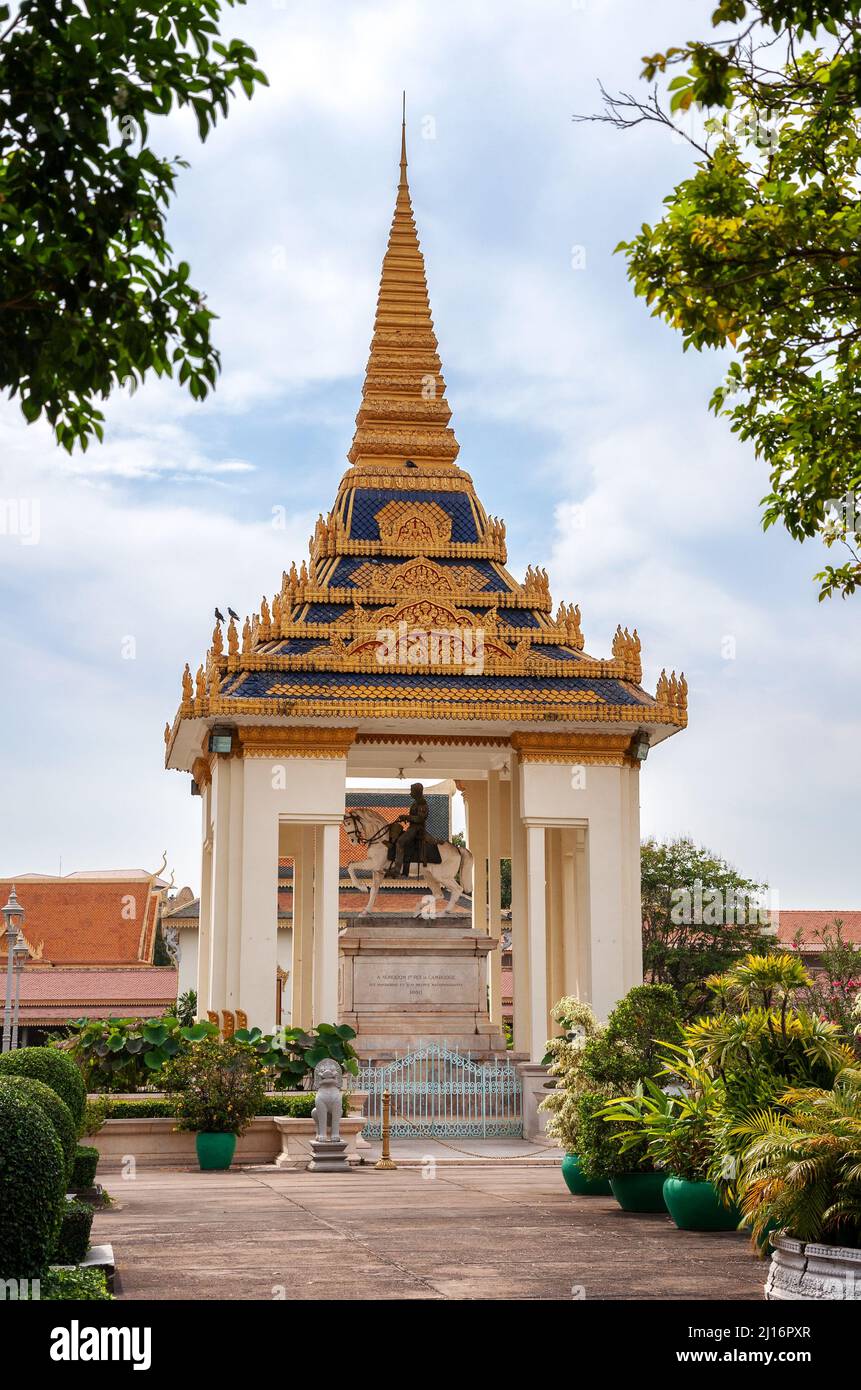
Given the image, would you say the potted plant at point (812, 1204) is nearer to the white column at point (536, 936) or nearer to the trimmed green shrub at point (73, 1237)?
the trimmed green shrub at point (73, 1237)

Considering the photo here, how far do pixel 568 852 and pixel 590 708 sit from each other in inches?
168

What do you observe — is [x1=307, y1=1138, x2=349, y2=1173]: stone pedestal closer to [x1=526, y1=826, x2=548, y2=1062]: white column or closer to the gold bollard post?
the gold bollard post

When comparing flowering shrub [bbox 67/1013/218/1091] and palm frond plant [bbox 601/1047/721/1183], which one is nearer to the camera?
palm frond plant [bbox 601/1047/721/1183]

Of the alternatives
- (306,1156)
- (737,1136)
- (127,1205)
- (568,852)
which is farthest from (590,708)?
(737,1136)

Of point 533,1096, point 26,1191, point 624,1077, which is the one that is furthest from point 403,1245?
point 533,1096

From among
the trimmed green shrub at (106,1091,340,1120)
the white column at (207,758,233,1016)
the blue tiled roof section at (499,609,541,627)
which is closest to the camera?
the trimmed green shrub at (106,1091,340,1120)

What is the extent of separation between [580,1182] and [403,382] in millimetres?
18538

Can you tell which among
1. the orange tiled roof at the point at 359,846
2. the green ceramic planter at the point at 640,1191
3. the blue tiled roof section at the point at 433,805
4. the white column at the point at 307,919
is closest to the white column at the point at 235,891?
the white column at the point at 307,919

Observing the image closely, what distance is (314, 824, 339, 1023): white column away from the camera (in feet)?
81.3

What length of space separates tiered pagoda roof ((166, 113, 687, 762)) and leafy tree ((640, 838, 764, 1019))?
17061 millimetres

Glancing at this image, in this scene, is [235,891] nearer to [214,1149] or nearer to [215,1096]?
[215,1096]

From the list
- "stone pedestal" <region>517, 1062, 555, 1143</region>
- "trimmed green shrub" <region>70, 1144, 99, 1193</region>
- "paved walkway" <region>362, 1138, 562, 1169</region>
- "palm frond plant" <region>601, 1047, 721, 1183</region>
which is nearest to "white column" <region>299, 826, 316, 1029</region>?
"stone pedestal" <region>517, 1062, 555, 1143</region>

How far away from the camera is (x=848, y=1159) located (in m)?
8.48
